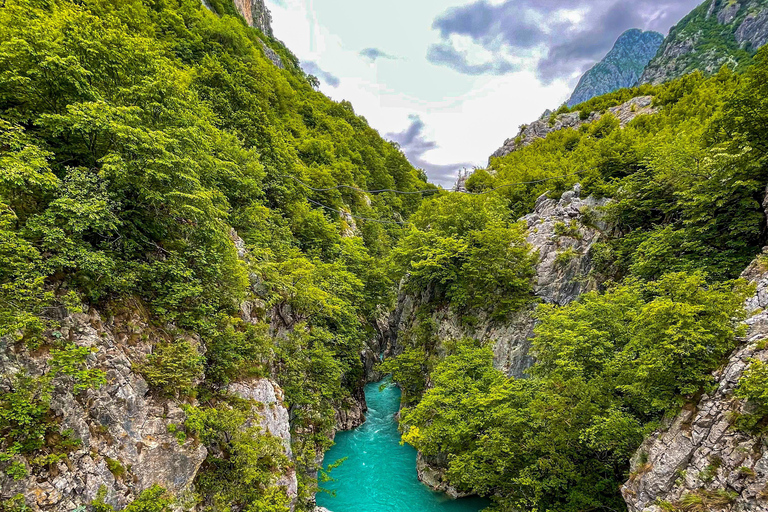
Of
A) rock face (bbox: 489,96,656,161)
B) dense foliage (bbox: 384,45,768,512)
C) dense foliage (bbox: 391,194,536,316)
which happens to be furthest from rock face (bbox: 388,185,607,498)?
rock face (bbox: 489,96,656,161)

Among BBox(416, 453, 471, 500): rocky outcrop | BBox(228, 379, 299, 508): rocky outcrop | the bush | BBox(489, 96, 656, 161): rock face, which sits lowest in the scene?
BBox(416, 453, 471, 500): rocky outcrop

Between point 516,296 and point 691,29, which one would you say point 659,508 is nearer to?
point 516,296

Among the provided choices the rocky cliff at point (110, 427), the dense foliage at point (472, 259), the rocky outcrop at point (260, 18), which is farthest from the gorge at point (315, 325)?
the rocky outcrop at point (260, 18)

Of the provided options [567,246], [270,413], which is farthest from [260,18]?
[270,413]

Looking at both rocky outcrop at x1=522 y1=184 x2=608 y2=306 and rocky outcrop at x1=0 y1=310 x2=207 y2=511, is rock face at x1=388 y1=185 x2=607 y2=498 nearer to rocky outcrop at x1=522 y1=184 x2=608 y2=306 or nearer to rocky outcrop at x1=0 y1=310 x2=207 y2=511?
rocky outcrop at x1=522 y1=184 x2=608 y2=306

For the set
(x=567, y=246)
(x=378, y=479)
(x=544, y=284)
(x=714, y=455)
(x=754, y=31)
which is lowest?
(x=378, y=479)

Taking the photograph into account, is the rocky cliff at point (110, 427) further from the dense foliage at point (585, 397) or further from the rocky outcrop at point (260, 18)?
the rocky outcrop at point (260, 18)

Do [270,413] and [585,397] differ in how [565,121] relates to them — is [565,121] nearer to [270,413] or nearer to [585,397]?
[585,397]
